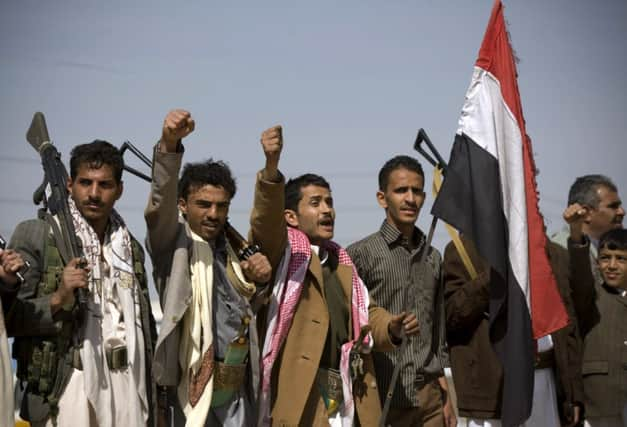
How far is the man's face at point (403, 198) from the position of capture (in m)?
8.12

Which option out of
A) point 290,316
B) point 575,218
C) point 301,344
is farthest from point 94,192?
point 575,218

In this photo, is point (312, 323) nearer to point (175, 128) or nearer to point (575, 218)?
point (175, 128)

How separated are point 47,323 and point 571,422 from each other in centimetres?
415

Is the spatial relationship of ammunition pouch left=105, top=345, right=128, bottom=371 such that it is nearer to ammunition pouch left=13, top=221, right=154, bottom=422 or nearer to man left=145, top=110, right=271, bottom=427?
ammunition pouch left=13, top=221, right=154, bottom=422

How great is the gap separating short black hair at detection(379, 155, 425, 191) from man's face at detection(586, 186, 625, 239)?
6.11 feet

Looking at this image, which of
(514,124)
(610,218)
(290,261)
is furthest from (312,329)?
(610,218)

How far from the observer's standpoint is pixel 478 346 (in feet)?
26.1

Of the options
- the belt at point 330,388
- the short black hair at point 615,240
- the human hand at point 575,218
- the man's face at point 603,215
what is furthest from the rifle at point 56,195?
the man's face at point 603,215

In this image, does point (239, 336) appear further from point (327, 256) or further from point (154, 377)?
point (327, 256)

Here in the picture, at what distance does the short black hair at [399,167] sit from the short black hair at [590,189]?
5.62ft

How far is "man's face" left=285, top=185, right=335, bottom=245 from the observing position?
762 cm

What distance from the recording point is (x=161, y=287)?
6.77 m

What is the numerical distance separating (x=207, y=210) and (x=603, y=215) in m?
3.86

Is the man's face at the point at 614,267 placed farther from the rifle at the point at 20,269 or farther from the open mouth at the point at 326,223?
the rifle at the point at 20,269
